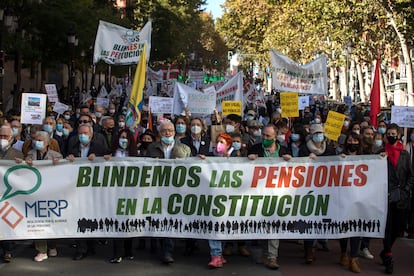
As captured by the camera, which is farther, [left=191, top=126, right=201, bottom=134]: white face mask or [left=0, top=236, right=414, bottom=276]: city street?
[left=191, top=126, right=201, bottom=134]: white face mask

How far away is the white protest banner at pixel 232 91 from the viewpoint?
48.4 feet

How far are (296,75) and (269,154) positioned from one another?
20.9 ft

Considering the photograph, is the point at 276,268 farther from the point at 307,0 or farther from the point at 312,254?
the point at 307,0

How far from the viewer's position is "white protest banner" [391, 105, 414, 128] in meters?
10.7

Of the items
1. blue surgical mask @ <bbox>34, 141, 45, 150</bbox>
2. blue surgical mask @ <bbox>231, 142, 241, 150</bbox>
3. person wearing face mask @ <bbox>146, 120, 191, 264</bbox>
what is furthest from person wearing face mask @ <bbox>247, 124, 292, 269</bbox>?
blue surgical mask @ <bbox>34, 141, 45, 150</bbox>

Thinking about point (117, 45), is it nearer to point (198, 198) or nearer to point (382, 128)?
point (382, 128)

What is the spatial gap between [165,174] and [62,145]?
287cm

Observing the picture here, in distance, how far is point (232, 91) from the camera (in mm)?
14891

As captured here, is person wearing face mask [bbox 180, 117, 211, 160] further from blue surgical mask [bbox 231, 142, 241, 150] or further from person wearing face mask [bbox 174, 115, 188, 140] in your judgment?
blue surgical mask [bbox 231, 142, 241, 150]

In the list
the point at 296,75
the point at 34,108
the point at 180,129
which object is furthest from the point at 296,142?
the point at 296,75

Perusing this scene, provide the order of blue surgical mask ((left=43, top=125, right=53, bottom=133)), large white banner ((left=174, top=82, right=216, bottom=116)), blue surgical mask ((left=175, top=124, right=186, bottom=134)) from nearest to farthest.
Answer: blue surgical mask ((left=175, top=124, right=186, bottom=134)) → blue surgical mask ((left=43, top=125, right=53, bottom=133)) → large white banner ((left=174, top=82, right=216, bottom=116))

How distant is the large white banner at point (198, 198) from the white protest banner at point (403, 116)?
333 centimetres

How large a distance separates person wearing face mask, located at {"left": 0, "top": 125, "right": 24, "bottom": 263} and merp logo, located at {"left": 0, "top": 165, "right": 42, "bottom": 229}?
27cm

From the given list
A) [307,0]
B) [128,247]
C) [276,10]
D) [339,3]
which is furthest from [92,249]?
[276,10]
